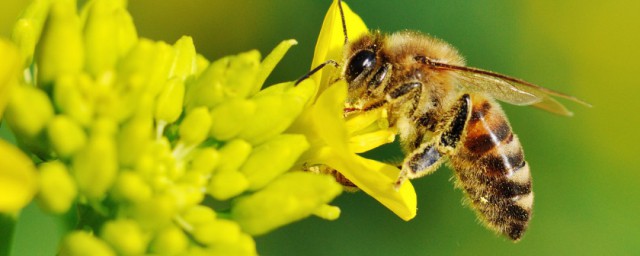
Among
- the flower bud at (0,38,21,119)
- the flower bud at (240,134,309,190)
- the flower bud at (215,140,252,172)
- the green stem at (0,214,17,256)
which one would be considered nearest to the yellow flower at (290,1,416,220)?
the flower bud at (240,134,309,190)

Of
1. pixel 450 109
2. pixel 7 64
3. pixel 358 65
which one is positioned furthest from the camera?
pixel 450 109

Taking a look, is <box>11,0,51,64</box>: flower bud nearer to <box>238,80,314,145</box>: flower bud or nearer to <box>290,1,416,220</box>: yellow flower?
<box>238,80,314,145</box>: flower bud

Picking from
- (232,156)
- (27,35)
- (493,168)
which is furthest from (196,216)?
(493,168)

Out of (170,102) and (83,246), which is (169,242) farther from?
(170,102)

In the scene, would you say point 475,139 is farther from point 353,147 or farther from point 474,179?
point 353,147

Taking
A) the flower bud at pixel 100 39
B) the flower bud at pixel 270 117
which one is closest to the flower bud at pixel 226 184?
the flower bud at pixel 270 117

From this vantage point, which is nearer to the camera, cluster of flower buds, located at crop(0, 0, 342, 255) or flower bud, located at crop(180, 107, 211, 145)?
cluster of flower buds, located at crop(0, 0, 342, 255)

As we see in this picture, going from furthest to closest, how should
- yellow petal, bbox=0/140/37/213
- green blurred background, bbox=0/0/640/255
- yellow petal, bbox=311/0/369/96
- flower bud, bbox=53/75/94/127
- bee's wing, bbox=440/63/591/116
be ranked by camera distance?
green blurred background, bbox=0/0/640/255, bee's wing, bbox=440/63/591/116, yellow petal, bbox=311/0/369/96, flower bud, bbox=53/75/94/127, yellow petal, bbox=0/140/37/213
